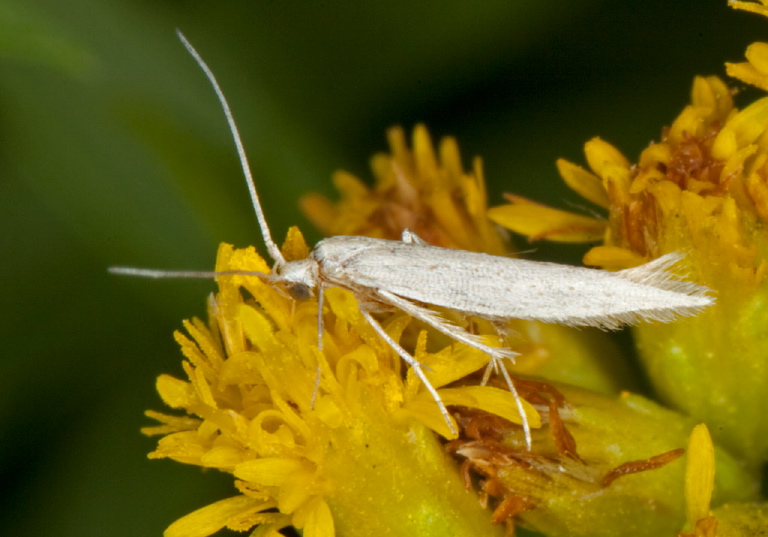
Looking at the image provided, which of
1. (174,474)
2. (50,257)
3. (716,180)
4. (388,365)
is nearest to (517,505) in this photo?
(388,365)

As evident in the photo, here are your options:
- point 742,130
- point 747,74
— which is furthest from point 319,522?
point 747,74

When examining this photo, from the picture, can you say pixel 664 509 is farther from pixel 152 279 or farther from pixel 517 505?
pixel 152 279

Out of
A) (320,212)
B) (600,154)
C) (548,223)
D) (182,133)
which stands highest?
(182,133)

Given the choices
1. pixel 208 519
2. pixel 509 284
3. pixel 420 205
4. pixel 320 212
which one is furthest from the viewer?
pixel 320 212

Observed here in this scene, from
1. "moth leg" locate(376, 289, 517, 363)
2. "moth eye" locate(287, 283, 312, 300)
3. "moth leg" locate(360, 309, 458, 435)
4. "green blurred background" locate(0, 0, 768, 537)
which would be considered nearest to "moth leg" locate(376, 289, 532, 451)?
"moth leg" locate(376, 289, 517, 363)

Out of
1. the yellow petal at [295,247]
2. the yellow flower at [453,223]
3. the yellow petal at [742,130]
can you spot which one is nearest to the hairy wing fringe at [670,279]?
the yellow petal at [742,130]

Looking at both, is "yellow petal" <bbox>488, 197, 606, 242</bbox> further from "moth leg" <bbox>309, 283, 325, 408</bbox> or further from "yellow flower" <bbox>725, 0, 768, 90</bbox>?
"moth leg" <bbox>309, 283, 325, 408</bbox>

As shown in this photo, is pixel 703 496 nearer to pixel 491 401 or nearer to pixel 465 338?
pixel 491 401
